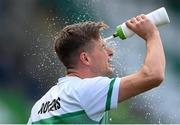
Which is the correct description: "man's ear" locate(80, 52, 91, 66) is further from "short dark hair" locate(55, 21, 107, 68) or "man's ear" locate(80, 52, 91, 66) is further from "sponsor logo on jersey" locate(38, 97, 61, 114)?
"sponsor logo on jersey" locate(38, 97, 61, 114)

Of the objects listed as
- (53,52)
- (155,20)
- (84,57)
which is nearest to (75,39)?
(84,57)

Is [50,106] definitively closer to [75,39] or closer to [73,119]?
[73,119]

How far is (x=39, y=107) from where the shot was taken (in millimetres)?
2035

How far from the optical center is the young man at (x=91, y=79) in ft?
6.10

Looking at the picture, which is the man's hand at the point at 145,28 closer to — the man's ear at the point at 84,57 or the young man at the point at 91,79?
the young man at the point at 91,79

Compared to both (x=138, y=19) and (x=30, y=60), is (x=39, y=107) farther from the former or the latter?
(x=30, y=60)

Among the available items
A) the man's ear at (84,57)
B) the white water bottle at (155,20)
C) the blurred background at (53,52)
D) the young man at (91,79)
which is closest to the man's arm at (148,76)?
the young man at (91,79)

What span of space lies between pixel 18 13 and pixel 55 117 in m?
3.42

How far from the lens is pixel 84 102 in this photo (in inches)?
74.4

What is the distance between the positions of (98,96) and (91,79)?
0.08 metres

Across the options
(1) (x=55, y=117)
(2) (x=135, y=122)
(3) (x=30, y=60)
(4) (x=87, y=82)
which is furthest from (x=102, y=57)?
(3) (x=30, y=60)

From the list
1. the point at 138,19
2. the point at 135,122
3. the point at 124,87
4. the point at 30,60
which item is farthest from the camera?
the point at 30,60

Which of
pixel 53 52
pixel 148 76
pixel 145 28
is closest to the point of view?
pixel 148 76

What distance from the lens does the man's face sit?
2053 millimetres
